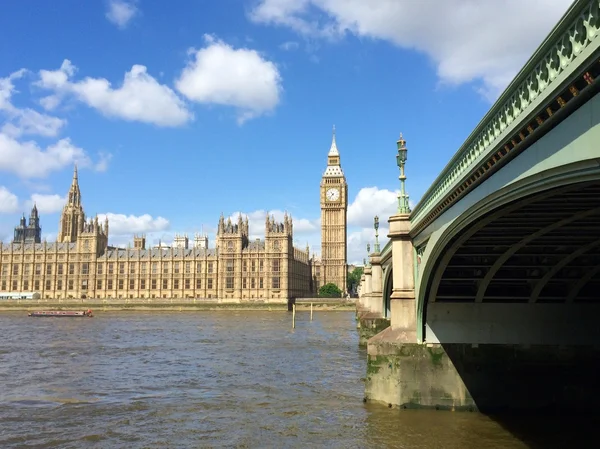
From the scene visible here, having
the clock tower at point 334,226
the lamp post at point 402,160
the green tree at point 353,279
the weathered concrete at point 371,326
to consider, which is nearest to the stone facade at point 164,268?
the clock tower at point 334,226

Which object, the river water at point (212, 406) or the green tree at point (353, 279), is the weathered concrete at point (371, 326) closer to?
the river water at point (212, 406)

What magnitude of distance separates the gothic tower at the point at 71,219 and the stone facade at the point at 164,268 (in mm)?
10737

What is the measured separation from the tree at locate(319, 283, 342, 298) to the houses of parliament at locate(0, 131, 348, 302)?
4.93 m

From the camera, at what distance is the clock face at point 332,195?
13112 cm

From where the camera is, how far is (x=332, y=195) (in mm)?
131375

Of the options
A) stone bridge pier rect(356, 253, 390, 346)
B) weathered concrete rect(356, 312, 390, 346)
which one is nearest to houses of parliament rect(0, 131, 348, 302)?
stone bridge pier rect(356, 253, 390, 346)

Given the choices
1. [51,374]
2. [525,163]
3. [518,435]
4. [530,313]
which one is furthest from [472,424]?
[51,374]

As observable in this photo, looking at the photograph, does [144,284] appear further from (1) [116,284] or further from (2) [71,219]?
(2) [71,219]

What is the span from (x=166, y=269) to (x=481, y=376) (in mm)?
99141

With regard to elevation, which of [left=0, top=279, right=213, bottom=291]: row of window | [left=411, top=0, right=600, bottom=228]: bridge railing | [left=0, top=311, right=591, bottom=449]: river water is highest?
[left=411, top=0, right=600, bottom=228]: bridge railing

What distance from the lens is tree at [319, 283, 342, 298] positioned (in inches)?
4461

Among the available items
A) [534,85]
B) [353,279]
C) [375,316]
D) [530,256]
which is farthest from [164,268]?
[534,85]

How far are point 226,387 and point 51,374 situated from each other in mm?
8533

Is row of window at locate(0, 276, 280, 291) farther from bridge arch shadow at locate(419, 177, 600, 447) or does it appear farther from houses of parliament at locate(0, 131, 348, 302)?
bridge arch shadow at locate(419, 177, 600, 447)
